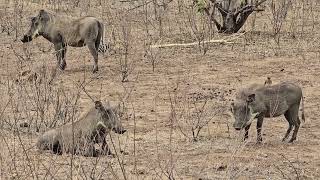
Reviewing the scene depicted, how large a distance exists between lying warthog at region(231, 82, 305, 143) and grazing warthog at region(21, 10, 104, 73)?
4.01m

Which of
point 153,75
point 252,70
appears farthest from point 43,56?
point 252,70

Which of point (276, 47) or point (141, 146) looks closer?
point (141, 146)

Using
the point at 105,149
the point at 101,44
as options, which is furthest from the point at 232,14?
the point at 105,149

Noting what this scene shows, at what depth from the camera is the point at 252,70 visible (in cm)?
1133

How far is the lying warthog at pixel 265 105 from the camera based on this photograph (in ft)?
24.1

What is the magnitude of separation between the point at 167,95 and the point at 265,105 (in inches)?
98.4

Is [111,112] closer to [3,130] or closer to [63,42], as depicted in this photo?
[3,130]

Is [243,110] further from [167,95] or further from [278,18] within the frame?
[278,18]

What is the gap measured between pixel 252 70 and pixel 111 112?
15.6 ft

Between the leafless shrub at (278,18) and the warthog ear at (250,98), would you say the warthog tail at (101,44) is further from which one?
the warthog ear at (250,98)

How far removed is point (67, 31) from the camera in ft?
37.2

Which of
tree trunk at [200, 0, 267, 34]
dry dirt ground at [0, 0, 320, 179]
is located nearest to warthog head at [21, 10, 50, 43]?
dry dirt ground at [0, 0, 320, 179]

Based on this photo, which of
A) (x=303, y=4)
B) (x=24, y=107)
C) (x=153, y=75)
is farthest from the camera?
(x=303, y=4)

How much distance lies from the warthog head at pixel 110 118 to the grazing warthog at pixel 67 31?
13.2 ft
